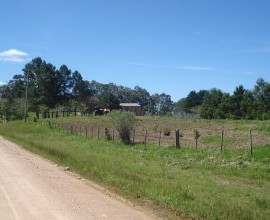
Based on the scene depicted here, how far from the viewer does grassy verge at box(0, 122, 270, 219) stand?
1088 cm

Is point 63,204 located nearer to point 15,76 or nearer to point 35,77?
point 35,77

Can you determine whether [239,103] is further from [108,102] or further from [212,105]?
[108,102]

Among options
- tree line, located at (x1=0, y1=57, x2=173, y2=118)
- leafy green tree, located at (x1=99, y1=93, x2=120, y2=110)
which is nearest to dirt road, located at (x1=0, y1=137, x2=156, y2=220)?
tree line, located at (x1=0, y1=57, x2=173, y2=118)

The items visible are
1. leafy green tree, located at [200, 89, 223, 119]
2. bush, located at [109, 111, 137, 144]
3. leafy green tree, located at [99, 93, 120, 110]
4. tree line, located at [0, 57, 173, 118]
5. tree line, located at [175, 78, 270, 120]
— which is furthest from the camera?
leafy green tree, located at [99, 93, 120, 110]

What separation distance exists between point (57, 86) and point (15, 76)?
23.1 meters

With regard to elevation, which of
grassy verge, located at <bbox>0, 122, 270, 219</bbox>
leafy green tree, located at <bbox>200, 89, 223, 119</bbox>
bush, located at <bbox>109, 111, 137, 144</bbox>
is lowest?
grassy verge, located at <bbox>0, 122, 270, 219</bbox>

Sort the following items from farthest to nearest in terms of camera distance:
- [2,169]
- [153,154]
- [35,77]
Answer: [35,77] < [153,154] < [2,169]

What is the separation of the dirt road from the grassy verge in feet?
2.83

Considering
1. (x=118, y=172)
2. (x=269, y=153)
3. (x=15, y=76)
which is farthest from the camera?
(x=15, y=76)

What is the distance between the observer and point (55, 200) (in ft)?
37.2

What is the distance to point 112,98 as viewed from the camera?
138625 millimetres

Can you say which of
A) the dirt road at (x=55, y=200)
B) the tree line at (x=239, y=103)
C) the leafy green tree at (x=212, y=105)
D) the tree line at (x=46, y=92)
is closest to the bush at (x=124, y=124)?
the dirt road at (x=55, y=200)

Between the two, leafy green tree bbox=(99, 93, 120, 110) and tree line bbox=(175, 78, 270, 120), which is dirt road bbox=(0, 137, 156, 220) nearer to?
tree line bbox=(175, 78, 270, 120)

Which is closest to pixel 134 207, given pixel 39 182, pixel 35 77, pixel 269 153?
pixel 39 182
